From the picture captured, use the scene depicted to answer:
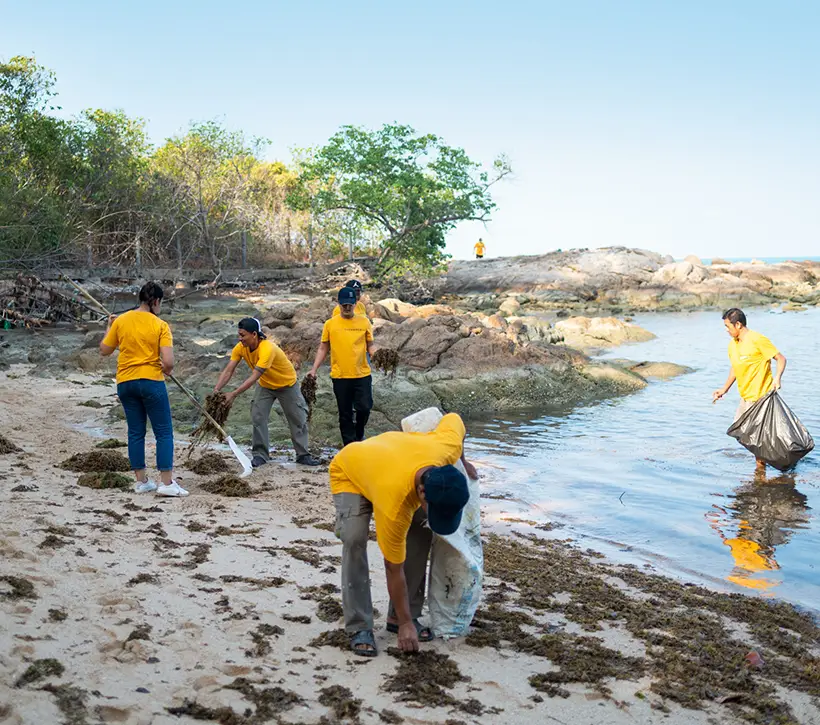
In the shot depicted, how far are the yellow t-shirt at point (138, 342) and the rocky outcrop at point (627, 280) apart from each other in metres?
36.4

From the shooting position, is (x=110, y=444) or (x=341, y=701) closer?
(x=341, y=701)

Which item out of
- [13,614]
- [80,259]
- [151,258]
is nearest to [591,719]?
[13,614]

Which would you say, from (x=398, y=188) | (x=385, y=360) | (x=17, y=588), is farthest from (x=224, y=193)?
(x=17, y=588)

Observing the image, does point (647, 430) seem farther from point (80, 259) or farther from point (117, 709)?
point (80, 259)

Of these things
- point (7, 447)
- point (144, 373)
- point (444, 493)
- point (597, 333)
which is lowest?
point (7, 447)

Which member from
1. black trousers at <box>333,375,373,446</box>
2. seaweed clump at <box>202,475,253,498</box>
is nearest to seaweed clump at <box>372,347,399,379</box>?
black trousers at <box>333,375,373,446</box>

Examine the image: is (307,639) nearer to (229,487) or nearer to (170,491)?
(170,491)

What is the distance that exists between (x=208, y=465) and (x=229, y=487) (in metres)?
0.99

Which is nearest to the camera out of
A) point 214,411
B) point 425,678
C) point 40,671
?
point 40,671

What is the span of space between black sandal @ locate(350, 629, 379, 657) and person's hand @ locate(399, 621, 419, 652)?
141 millimetres

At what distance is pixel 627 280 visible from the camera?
49.8 metres

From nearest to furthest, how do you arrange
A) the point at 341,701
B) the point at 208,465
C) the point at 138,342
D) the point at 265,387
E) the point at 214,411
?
the point at 341,701 < the point at 138,342 < the point at 208,465 < the point at 214,411 < the point at 265,387

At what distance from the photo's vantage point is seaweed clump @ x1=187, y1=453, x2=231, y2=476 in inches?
327

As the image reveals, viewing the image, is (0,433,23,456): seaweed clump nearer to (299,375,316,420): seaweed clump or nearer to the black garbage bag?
(299,375,316,420): seaweed clump
